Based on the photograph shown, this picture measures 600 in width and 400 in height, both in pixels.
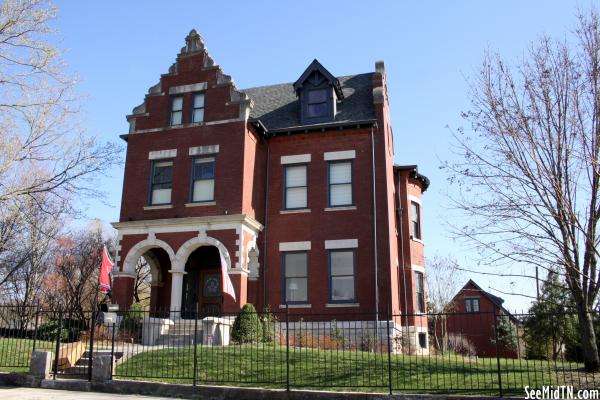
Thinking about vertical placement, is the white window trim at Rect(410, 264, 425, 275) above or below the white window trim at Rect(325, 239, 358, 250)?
below

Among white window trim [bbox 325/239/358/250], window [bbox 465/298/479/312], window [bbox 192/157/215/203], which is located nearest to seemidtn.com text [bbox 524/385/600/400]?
white window trim [bbox 325/239/358/250]

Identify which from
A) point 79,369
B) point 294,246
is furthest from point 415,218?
point 79,369

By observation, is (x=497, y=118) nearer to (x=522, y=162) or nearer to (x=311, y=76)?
(x=522, y=162)

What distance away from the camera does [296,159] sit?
2289 cm

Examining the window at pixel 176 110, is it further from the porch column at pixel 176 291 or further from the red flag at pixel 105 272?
the porch column at pixel 176 291

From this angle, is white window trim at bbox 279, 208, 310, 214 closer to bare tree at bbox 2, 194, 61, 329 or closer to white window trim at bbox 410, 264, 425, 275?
white window trim at bbox 410, 264, 425, 275

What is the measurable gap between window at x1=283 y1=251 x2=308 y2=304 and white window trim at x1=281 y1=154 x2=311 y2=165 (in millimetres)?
3839

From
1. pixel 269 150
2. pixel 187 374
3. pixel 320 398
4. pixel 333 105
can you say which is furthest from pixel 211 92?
pixel 320 398

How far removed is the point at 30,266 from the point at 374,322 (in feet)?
101

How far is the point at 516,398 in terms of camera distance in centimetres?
1034

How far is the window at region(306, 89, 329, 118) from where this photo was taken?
924 inches

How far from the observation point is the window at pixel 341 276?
20.9 m

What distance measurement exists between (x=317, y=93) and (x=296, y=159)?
10.3 feet

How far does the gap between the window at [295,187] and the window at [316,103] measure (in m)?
2.45
